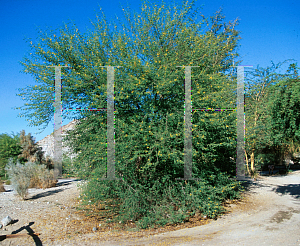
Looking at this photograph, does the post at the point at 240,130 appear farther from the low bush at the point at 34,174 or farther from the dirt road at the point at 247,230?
the low bush at the point at 34,174

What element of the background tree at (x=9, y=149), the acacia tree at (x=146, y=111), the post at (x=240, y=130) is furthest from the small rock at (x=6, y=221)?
the background tree at (x=9, y=149)

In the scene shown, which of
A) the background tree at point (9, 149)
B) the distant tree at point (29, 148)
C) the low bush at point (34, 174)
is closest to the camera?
the low bush at point (34, 174)

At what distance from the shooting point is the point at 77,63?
8008mm

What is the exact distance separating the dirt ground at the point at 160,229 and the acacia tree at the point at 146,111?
1.67 feet

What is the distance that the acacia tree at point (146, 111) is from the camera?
20.2 feet

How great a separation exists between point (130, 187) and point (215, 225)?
2.63m

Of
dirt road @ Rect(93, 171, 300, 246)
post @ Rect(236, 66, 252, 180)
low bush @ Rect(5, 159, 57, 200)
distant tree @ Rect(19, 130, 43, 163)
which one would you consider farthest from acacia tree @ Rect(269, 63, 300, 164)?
distant tree @ Rect(19, 130, 43, 163)

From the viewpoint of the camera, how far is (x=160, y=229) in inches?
241

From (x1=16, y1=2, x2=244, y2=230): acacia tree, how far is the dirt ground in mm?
509

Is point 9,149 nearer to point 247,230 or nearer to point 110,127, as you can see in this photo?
point 110,127

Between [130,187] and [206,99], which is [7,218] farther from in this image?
[206,99]

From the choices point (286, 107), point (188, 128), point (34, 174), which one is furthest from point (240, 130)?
point (34, 174)

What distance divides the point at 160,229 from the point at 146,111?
11.0ft

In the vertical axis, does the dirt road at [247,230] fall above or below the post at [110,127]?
below
